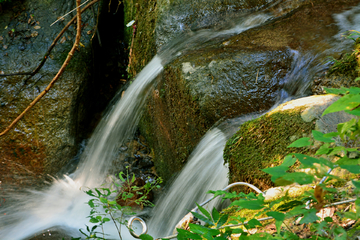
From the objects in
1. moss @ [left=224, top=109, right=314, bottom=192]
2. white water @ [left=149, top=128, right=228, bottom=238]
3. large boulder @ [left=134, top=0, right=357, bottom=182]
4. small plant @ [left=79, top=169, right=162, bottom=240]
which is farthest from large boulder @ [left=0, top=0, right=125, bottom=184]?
moss @ [left=224, top=109, right=314, bottom=192]

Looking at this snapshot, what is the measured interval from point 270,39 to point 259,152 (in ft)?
6.03

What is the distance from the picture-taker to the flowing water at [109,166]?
2.91 m

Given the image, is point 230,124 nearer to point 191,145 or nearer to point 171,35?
point 191,145

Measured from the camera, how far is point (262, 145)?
207cm

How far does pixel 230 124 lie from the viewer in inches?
109

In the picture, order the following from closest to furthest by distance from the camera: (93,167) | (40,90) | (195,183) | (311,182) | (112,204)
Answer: (311,182) → (112,204) → (195,183) → (93,167) → (40,90)

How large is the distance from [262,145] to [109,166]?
3.22 metres

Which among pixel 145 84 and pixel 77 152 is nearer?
pixel 145 84

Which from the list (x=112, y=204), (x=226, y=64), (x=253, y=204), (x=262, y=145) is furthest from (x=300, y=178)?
(x=226, y=64)

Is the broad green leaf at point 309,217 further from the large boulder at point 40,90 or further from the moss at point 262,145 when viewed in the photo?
the large boulder at point 40,90

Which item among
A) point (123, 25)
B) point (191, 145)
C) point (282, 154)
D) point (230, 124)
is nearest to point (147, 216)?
point (191, 145)

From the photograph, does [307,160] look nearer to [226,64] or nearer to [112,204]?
[112,204]

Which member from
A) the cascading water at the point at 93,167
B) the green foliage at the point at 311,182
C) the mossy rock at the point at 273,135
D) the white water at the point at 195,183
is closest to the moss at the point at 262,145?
the mossy rock at the point at 273,135

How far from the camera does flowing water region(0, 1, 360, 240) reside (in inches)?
115
